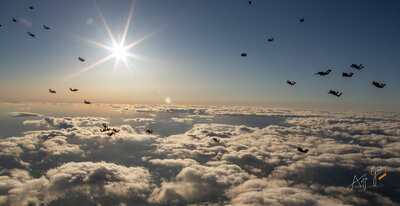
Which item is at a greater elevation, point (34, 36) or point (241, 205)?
point (34, 36)

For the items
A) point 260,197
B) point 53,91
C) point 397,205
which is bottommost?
point 397,205

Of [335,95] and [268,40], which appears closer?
[335,95]

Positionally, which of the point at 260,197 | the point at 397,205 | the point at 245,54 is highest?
the point at 245,54

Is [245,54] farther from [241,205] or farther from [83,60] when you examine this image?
[241,205]

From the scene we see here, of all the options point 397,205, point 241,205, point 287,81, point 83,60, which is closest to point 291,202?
point 241,205

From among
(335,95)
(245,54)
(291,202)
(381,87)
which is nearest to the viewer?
(381,87)

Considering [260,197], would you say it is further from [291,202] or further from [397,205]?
[397,205]

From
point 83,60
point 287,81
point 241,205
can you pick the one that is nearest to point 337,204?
point 241,205

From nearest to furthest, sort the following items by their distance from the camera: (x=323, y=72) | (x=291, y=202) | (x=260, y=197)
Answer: (x=323, y=72) → (x=291, y=202) → (x=260, y=197)

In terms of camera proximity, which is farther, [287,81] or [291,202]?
[291,202]
